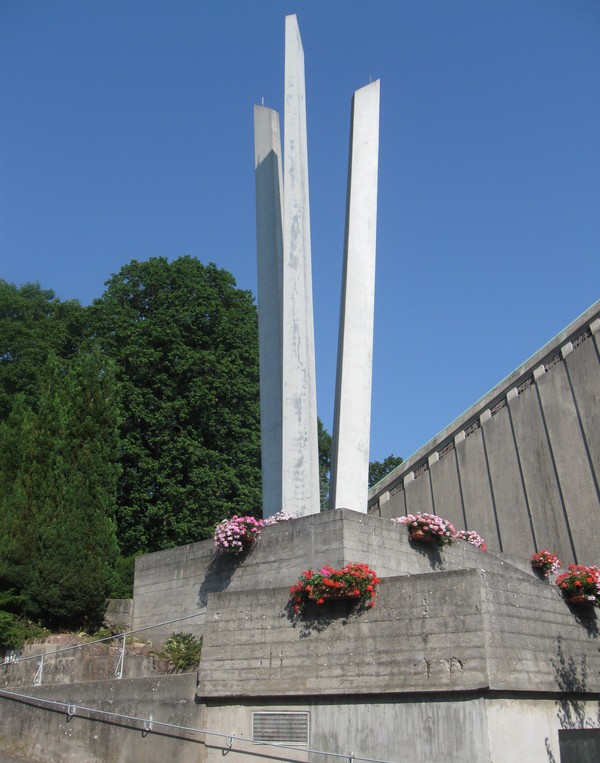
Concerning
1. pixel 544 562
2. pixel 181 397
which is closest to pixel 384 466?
pixel 181 397

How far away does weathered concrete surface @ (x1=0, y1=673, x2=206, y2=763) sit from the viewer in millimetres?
10492

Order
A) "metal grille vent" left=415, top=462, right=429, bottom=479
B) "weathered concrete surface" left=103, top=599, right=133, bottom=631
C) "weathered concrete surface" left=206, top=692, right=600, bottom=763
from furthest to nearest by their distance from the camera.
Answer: "metal grille vent" left=415, top=462, right=429, bottom=479
"weathered concrete surface" left=103, top=599, right=133, bottom=631
"weathered concrete surface" left=206, top=692, right=600, bottom=763

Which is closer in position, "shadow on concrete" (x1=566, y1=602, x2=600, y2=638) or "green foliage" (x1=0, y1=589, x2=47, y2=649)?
"shadow on concrete" (x1=566, y1=602, x2=600, y2=638)

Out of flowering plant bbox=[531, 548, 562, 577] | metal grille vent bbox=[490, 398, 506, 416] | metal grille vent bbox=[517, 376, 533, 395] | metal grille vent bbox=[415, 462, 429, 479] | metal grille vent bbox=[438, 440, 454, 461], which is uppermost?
metal grille vent bbox=[517, 376, 533, 395]

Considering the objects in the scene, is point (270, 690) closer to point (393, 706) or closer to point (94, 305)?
point (393, 706)

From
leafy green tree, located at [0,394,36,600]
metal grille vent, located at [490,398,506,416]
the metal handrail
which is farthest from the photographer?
metal grille vent, located at [490,398,506,416]

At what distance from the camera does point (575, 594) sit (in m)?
11.2

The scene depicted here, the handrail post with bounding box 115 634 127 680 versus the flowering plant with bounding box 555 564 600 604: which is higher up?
the flowering plant with bounding box 555 564 600 604

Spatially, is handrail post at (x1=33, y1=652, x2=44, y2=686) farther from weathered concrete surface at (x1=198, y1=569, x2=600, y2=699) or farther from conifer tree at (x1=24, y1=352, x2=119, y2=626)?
weathered concrete surface at (x1=198, y1=569, x2=600, y2=699)

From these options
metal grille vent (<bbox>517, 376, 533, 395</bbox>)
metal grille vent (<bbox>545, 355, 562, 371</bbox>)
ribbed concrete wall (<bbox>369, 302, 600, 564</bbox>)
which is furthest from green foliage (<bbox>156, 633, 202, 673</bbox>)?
metal grille vent (<bbox>545, 355, 562, 371</bbox>)

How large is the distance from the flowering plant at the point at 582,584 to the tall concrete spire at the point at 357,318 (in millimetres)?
4270

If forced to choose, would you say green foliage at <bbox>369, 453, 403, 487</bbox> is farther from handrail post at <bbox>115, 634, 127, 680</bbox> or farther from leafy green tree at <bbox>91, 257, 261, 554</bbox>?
handrail post at <bbox>115, 634, 127, 680</bbox>

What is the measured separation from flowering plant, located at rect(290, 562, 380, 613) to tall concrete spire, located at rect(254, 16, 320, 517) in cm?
400

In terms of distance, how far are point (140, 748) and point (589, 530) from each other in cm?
1197
